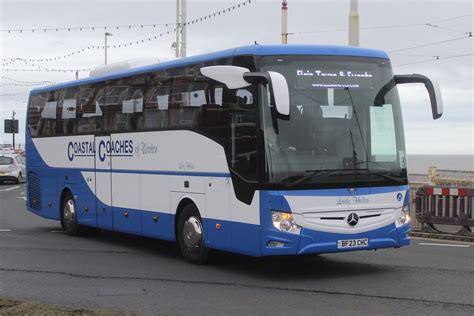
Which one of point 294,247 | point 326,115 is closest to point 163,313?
point 294,247

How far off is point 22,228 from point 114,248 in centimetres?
480

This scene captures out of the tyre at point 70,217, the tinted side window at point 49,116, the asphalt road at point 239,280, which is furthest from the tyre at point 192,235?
the tinted side window at point 49,116

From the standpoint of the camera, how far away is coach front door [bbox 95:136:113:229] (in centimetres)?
1313

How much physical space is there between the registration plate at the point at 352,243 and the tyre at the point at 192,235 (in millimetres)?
2204

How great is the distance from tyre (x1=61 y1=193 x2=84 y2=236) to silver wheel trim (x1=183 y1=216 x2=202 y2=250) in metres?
4.69

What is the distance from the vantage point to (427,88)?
33.2 ft

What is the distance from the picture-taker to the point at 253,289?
8672 millimetres

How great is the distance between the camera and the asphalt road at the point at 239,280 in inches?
302

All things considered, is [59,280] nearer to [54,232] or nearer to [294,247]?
[294,247]

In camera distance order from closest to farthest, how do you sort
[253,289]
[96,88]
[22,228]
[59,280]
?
[253,289], [59,280], [96,88], [22,228]

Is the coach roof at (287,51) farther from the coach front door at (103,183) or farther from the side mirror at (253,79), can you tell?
the coach front door at (103,183)

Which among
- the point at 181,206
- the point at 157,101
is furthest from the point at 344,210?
the point at 157,101

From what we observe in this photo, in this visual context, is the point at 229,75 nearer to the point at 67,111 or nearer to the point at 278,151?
the point at 278,151

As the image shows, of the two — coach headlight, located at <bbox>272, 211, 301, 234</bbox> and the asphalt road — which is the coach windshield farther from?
the asphalt road
